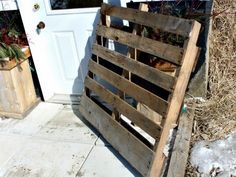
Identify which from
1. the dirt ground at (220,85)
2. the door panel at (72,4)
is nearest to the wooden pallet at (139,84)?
the door panel at (72,4)

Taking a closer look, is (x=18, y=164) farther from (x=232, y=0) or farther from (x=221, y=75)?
(x=232, y=0)

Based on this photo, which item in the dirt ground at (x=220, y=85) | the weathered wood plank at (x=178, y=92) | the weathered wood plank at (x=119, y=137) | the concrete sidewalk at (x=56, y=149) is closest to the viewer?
the weathered wood plank at (x=178, y=92)

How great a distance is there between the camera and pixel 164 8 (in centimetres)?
320

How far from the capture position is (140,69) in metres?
2.77

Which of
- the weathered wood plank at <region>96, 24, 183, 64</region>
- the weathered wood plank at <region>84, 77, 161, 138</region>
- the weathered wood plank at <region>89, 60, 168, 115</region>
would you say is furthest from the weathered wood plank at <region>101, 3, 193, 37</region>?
the weathered wood plank at <region>84, 77, 161, 138</region>

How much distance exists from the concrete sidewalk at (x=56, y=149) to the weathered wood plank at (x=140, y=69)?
2.71ft

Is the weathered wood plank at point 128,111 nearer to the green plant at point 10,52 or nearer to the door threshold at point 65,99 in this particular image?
the door threshold at point 65,99

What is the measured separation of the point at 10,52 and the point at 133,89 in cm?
165

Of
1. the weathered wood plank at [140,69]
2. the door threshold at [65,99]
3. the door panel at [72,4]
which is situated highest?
the door panel at [72,4]

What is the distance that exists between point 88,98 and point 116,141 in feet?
2.37

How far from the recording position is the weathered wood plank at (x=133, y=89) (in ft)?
8.48

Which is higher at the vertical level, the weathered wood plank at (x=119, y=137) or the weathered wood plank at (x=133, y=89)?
the weathered wood plank at (x=133, y=89)

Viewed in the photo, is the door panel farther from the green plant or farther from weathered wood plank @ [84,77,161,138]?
weathered wood plank @ [84,77,161,138]

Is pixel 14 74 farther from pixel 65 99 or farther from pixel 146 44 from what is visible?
pixel 146 44
